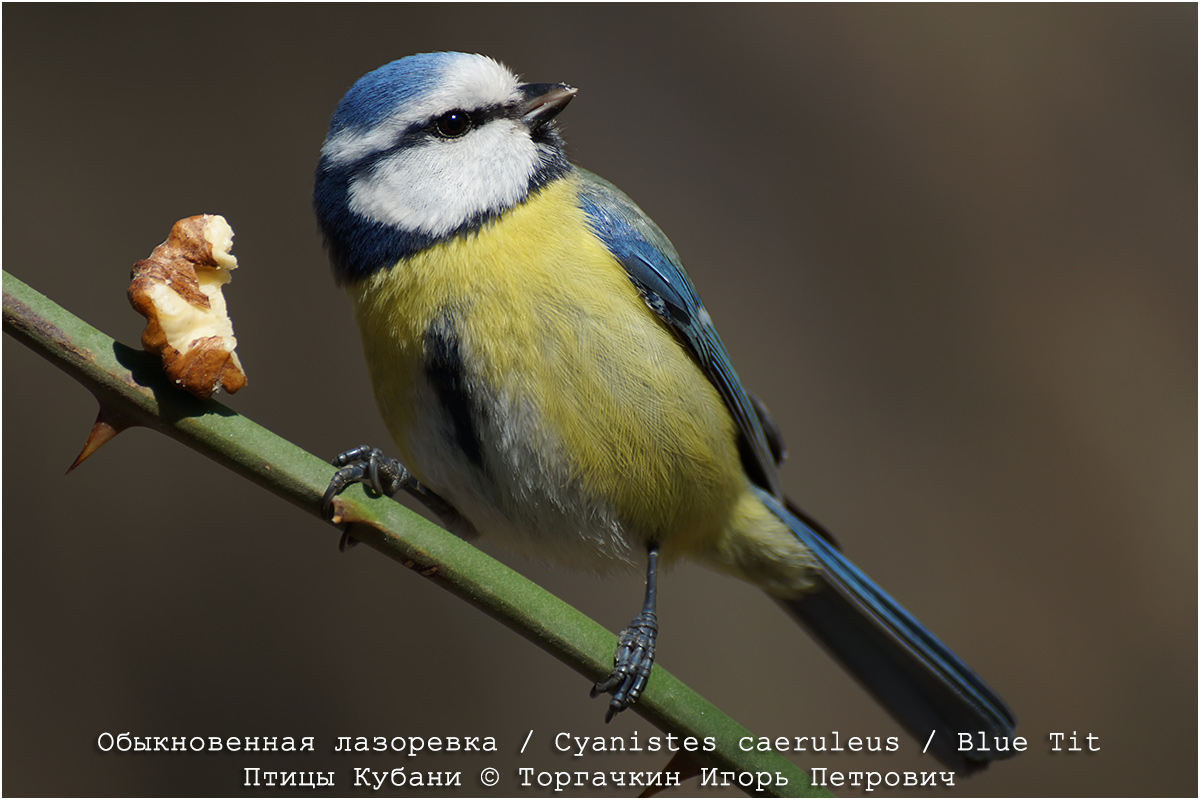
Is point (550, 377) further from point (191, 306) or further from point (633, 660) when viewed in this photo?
point (191, 306)

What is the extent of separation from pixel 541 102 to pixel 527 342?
0.47 metres

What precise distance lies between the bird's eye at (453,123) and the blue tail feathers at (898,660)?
97 cm

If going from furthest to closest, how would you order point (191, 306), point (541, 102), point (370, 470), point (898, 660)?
1. point (898, 660)
2. point (541, 102)
3. point (370, 470)
4. point (191, 306)

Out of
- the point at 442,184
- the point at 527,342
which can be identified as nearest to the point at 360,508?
the point at 527,342

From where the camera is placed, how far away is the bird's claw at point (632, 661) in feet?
4.62

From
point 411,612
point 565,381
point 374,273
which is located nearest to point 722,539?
point 565,381

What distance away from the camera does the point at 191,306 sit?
944mm

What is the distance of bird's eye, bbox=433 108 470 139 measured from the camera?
159cm

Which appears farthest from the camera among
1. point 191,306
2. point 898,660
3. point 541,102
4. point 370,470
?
point 898,660

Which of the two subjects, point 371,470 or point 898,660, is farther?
point 898,660

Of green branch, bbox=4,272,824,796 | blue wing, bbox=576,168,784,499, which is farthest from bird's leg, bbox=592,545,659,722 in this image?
blue wing, bbox=576,168,784,499

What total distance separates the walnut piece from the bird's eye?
0.67 m

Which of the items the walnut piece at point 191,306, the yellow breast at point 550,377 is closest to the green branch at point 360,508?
the walnut piece at point 191,306

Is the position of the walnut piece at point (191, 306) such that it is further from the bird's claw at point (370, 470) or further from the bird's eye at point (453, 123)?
the bird's eye at point (453, 123)
